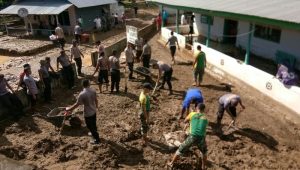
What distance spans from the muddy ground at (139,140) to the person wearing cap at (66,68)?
122 cm

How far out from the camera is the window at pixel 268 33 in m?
14.5

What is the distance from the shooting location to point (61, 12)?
79.5ft

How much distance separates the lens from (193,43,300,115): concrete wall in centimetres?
1090

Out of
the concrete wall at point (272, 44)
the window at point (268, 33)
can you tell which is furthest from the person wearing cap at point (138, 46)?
the window at point (268, 33)

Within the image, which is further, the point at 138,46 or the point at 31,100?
the point at 138,46

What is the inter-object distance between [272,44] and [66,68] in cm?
946

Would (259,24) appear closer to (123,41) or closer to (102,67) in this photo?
(102,67)

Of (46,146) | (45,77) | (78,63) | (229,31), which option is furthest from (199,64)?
(46,146)

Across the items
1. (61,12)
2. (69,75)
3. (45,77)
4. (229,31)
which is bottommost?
(69,75)

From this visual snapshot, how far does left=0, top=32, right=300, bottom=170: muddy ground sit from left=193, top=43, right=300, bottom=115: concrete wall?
363 millimetres

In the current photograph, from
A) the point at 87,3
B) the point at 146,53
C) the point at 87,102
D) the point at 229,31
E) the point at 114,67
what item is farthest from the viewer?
the point at 87,3

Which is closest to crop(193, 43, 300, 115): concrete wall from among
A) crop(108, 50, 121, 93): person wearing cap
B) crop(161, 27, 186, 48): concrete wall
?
crop(161, 27, 186, 48): concrete wall

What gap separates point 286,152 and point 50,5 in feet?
70.5

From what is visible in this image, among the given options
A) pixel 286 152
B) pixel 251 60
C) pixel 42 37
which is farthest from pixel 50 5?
pixel 286 152
